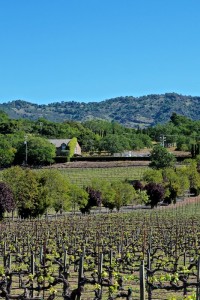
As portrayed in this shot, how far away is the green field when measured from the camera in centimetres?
9889

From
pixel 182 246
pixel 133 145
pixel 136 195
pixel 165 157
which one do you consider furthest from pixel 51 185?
pixel 133 145

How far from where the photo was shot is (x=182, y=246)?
33906mm

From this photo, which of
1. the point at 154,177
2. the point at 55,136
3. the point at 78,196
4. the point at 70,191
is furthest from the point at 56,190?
the point at 55,136

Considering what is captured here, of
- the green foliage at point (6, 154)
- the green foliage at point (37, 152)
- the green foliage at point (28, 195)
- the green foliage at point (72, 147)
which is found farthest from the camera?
the green foliage at point (72, 147)

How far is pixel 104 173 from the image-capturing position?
105875 mm

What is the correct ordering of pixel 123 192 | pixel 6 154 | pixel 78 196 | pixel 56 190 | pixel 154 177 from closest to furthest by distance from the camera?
1. pixel 56 190
2. pixel 78 196
3. pixel 123 192
4. pixel 154 177
5. pixel 6 154

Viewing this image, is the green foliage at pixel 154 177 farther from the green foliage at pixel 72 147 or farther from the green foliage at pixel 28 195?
the green foliage at pixel 72 147

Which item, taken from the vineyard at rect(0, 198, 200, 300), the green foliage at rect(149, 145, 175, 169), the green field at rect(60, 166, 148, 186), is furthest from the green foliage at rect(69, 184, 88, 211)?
the green foliage at rect(149, 145, 175, 169)

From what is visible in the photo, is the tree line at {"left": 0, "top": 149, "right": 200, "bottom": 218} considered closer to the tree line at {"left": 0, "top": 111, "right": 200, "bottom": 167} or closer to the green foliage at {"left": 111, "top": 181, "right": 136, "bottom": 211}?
the green foliage at {"left": 111, "top": 181, "right": 136, "bottom": 211}

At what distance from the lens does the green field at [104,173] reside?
98.9 metres

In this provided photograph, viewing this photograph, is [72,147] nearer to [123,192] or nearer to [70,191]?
[123,192]

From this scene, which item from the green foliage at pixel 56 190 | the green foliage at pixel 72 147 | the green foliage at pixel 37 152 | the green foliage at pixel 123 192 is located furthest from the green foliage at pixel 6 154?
the green foliage at pixel 56 190

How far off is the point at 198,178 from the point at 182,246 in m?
50.7

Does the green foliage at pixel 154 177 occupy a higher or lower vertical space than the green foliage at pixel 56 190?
higher
